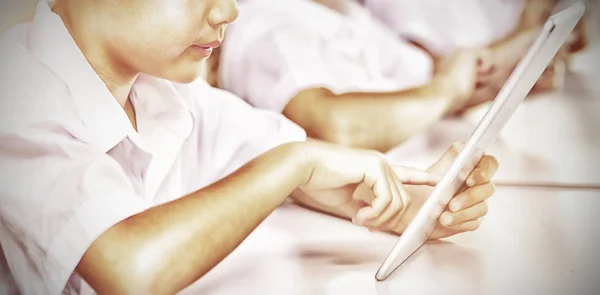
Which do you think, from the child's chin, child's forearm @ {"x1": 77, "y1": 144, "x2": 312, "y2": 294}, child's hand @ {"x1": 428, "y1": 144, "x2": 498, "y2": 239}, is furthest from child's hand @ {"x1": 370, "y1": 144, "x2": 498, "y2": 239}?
the child's chin

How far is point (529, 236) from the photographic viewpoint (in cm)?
108

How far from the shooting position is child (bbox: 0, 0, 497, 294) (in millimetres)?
901

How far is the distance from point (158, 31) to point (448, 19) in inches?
20.7

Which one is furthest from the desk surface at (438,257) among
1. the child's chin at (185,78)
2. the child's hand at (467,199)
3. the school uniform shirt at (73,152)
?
the child's chin at (185,78)

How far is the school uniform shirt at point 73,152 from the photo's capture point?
903mm

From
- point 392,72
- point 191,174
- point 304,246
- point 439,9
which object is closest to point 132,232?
point 191,174

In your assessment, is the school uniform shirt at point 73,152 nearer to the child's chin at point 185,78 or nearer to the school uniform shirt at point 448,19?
the child's chin at point 185,78

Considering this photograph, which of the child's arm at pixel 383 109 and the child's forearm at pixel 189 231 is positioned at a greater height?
the child's forearm at pixel 189 231

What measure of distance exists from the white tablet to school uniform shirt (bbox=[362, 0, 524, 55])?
7.2 inches

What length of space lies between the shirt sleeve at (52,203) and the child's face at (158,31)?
15 centimetres

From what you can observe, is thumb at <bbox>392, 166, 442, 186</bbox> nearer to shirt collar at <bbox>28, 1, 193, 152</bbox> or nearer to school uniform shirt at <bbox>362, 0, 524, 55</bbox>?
school uniform shirt at <bbox>362, 0, 524, 55</bbox>

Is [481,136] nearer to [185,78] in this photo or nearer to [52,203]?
[185,78]

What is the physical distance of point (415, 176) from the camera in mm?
1082

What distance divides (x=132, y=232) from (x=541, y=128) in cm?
69
